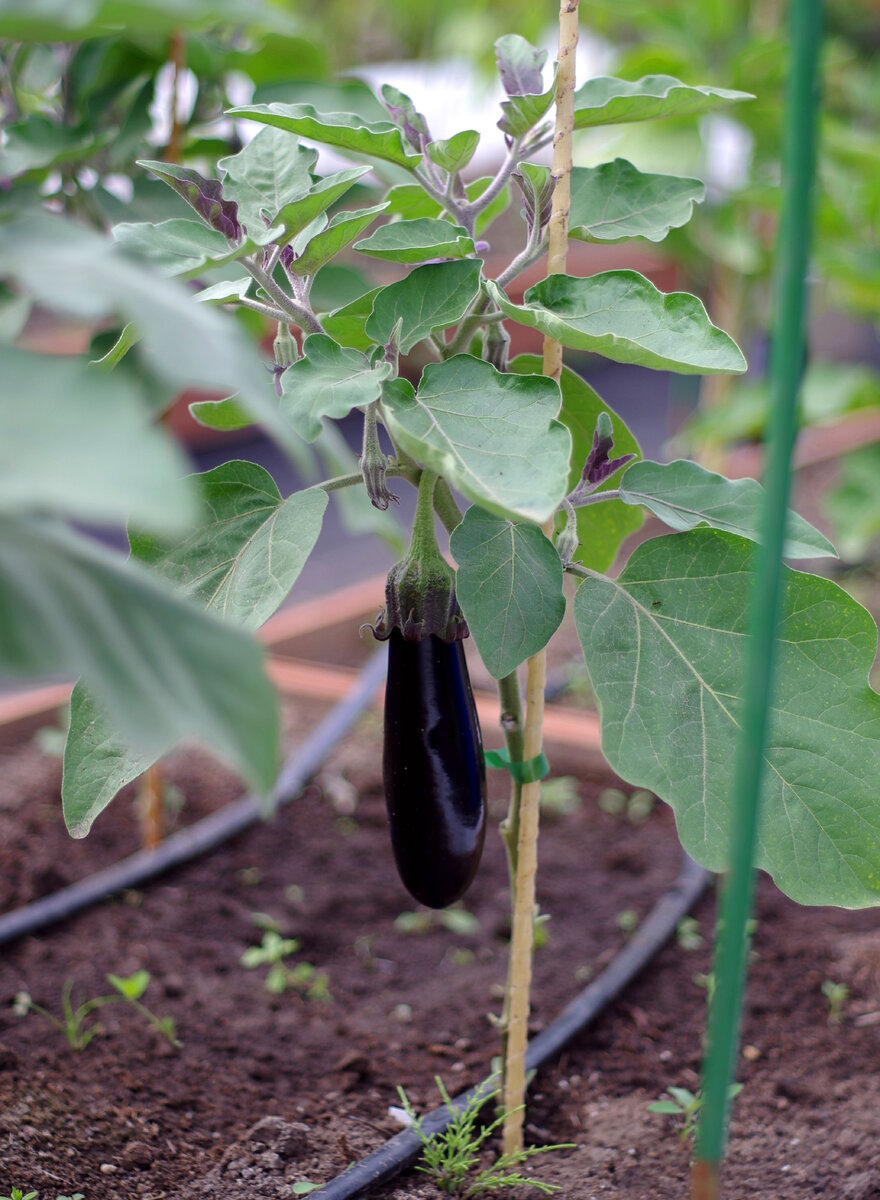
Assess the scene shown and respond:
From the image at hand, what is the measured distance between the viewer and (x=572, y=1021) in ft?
3.07

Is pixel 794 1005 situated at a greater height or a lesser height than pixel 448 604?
lesser

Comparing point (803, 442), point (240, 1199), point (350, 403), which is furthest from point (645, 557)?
point (803, 442)

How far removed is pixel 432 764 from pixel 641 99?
17.6 inches

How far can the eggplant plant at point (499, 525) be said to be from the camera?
0.59m

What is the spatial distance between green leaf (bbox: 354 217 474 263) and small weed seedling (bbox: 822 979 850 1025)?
789mm

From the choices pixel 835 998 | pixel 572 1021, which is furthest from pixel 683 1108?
pixel 835 998

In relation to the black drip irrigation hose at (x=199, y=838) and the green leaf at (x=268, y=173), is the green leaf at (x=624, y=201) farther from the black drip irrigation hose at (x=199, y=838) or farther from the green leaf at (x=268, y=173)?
the black drip irrigation hose at (x=199, y=838)

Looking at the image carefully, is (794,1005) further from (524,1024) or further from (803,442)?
(803,442)

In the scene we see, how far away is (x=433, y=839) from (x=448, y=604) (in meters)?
0.16

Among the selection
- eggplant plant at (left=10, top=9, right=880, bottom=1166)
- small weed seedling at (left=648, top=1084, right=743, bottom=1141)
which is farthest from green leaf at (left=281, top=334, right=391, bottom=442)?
small weed seedling at (left=648, top=1084, right=743, bottom=1141)

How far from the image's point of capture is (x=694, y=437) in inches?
80.7

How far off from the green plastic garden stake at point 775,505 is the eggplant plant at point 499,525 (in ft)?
0.49

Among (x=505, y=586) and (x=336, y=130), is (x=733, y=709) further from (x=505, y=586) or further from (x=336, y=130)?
(x=336, y=130)

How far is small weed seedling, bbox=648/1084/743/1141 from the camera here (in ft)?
2.65
